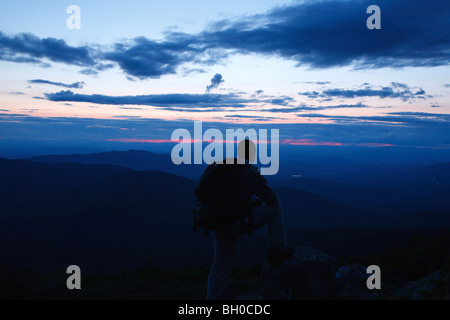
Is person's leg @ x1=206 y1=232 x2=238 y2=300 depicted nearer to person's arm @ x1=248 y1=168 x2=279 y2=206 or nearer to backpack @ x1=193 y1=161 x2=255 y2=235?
backpack @ x1=193 y1=161 x2=255 y2=235

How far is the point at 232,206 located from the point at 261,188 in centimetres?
58

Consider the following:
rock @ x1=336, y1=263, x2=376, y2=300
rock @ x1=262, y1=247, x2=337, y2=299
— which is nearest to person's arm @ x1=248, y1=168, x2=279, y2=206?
rock @ x1=262, y1=247, x2=337, y2=299

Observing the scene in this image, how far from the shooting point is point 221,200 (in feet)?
15.1

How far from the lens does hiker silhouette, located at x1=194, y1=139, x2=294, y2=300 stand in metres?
4.62

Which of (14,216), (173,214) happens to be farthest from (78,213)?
Answer: (173,214)

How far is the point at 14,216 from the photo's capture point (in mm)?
63375

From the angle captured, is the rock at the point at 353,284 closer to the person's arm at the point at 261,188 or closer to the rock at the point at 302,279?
the rock at the point at 302,279

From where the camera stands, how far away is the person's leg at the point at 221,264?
16.6 feet

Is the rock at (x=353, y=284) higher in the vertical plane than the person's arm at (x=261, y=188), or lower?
lower

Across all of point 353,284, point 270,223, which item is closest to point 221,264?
point 270,223

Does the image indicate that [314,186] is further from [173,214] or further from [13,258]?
[13,258]

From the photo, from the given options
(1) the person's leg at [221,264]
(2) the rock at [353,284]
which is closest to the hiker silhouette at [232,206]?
(1) the person's leg at [221,264]

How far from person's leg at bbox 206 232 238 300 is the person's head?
1.30m
